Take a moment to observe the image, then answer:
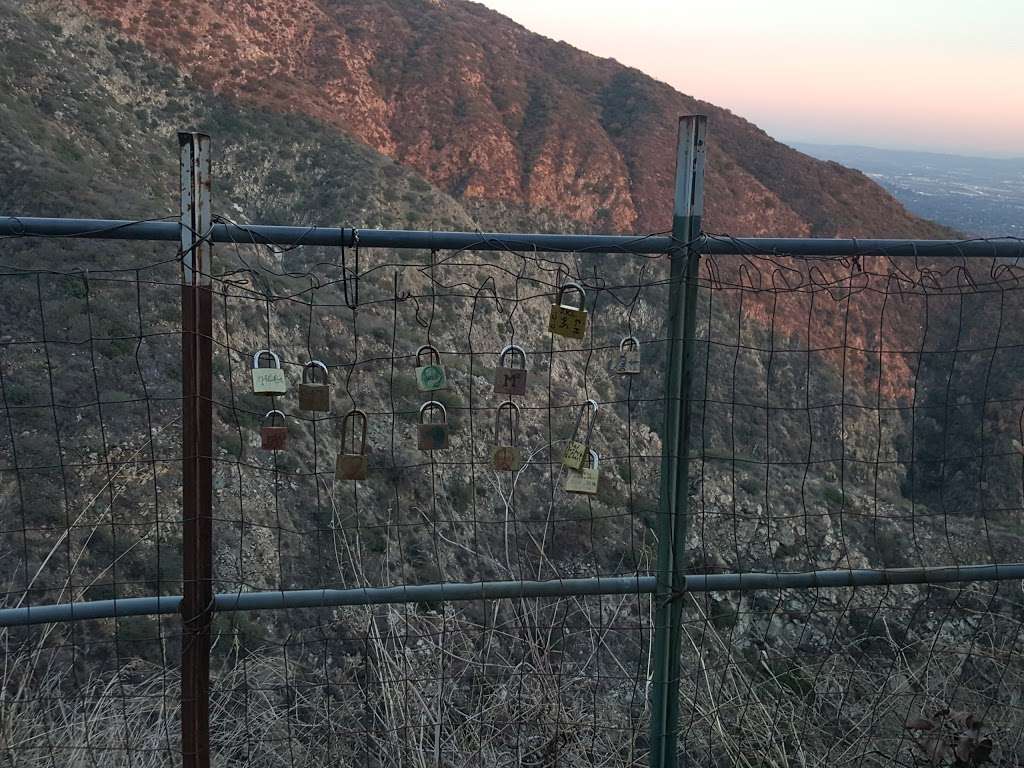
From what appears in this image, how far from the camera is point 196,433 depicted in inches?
97.0

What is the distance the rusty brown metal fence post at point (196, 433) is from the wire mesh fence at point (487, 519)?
0.13m

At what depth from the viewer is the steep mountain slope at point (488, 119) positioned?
28.2 metres

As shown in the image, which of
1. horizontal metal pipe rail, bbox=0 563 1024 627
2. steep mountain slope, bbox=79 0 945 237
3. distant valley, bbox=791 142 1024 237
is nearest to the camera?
horizontal metal pipe rail, bbox=0 563 1024 627

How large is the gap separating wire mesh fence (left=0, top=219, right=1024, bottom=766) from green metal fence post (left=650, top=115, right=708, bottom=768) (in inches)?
5.7

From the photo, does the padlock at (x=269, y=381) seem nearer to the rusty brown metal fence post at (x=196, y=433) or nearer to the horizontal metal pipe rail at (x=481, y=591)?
the rusty brown metal fence post at (x=196, y=433)

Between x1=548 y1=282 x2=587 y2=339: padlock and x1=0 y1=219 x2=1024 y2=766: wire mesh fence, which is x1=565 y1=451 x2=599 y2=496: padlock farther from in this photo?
x1=548 y1=282 x2=587 y2=339: padlock

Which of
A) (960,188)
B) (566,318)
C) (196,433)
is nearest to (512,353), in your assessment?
(566,318)

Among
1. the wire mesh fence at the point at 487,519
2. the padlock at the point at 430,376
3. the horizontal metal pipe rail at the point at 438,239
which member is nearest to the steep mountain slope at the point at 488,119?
the wire mesh fence at the point at 487,519

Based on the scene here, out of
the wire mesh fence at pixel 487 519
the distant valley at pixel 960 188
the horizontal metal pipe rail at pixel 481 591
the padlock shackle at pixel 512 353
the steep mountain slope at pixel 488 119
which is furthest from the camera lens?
the distant valley at pixel 960 188

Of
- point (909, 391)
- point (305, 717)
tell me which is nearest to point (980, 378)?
point (909, 391)

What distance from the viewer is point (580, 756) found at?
132 inches

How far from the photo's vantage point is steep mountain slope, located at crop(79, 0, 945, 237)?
2817 cm

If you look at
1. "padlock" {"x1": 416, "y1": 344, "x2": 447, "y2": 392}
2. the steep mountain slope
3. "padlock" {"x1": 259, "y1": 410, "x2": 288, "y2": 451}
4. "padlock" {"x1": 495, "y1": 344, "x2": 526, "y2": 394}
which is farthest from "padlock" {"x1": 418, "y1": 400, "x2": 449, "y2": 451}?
the steep mountain slope

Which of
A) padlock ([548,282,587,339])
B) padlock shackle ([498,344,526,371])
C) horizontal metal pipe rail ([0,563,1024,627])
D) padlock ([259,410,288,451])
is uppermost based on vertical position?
padlock ([548,282,587,339])
